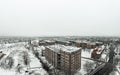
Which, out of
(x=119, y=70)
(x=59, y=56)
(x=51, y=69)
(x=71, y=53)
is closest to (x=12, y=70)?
(x=51, y=69)

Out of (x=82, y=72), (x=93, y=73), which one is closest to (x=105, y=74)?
(x=93, y=73)

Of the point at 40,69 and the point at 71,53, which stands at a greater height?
the point at 71,53

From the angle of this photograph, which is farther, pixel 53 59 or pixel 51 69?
pixel 53 59

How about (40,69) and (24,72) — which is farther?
(40,69)

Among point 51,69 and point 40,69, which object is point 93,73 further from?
point 40,69

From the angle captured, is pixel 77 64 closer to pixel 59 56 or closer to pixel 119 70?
pixel 59 56

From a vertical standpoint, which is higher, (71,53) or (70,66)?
(71,53)

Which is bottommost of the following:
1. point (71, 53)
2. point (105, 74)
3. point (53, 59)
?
point (105, 74)

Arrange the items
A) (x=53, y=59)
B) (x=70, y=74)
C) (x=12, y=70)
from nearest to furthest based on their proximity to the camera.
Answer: (x=70, y=74) → (x=12, y=70) → (x=53, y=59)

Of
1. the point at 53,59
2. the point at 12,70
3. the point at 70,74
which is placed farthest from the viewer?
the point at 53,59
